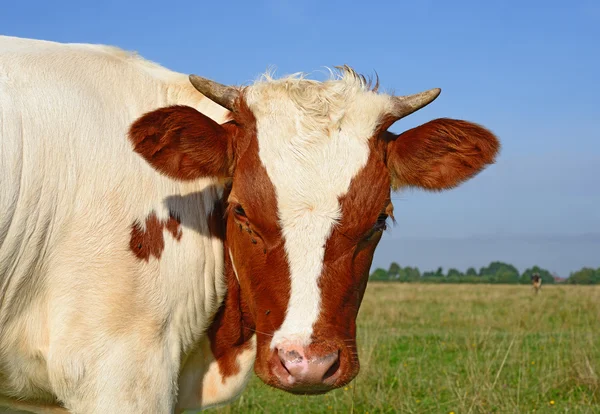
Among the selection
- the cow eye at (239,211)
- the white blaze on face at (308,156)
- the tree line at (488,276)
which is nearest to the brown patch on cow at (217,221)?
the cow eye at (239,211)

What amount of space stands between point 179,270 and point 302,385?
Answer: 1.08m

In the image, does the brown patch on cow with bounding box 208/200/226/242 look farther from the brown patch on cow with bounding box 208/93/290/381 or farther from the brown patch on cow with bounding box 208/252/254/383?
the brown patch on cow with bounding box 208/252/254/383

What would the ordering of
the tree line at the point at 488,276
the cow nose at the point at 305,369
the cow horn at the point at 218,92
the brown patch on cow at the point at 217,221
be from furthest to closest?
the tree line at the point at 488,276
the brown patch on cow at the point at 217,221
the cow horn at the point at 218,92
the cow nose at the point at 305,369

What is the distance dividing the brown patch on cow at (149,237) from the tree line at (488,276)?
72294 mm

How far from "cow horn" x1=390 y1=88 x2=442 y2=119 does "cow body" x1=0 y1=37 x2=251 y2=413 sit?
1.49 metres

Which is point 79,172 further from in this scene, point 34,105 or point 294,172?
point 294,172

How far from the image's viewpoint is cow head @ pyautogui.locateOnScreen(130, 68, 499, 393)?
3.96 metres

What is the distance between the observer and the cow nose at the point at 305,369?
3.77 meters

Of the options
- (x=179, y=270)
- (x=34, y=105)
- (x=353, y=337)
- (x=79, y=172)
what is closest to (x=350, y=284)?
(x=353, y=337)

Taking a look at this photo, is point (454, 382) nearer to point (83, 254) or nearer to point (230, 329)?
point (230, 329)

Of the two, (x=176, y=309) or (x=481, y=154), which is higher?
(x=481, y=154)

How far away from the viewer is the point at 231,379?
16.1ft

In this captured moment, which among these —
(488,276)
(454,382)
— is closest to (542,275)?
(488,276)

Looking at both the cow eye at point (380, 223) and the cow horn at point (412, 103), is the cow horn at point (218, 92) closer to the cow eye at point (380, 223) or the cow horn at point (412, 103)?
the cow horn at point (412, 103)
